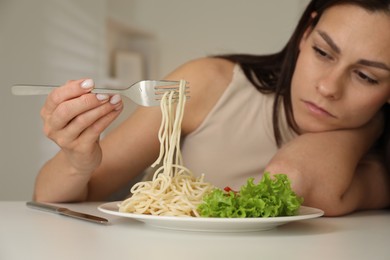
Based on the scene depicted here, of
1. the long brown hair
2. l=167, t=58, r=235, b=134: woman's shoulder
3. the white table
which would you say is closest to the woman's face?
the long brown hair

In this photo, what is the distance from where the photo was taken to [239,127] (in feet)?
6.45

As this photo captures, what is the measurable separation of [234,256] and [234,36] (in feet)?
11.7

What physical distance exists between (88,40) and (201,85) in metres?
2.24

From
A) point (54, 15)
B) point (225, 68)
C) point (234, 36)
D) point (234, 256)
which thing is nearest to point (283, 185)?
point (234, 256)

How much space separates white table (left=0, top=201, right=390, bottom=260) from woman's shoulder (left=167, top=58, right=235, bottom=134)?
2.12 feet

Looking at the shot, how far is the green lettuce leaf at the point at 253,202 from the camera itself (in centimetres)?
111

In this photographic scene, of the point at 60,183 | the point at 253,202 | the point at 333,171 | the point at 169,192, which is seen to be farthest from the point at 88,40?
the point at 253,202

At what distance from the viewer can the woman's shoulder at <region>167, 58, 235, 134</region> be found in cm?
188

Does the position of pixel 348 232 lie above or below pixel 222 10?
below

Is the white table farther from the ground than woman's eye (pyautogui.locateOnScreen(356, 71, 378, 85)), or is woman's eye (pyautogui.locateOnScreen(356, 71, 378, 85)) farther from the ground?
woman's eye (pyautogui.locateOnScreen(356, 71, 378, 85))

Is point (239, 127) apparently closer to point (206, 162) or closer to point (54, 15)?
point (206, 162)

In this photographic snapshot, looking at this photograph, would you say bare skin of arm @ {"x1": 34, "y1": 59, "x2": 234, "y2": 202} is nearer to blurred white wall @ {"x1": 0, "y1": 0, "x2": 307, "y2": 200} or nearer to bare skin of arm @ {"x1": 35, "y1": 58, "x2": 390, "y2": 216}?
bare skin of arm @ {"x1": 35, "y1": 58, "x2": 390, "y2": 216}

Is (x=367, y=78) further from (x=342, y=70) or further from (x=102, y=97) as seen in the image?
(x=102, y=97)

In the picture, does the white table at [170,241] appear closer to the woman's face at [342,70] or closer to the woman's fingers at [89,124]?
the woman's fingers at [89,124]
